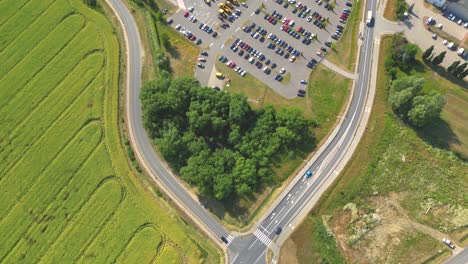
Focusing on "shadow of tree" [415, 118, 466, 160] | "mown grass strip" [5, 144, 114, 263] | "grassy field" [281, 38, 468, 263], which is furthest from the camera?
"mown grass strip" [5, 144, 114, 263]

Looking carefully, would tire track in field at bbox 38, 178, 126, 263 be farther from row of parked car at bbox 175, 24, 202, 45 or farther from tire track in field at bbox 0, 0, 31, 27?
A: tire track in field at bbox 0, 0, 31, 27

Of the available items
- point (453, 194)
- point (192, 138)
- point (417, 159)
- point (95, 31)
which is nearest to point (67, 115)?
point (95, 31)

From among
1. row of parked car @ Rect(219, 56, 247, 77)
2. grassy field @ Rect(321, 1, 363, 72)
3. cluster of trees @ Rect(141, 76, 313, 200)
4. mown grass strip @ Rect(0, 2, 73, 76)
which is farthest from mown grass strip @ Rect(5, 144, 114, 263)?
grassy field @ Rect(321, 1, 363, 72)

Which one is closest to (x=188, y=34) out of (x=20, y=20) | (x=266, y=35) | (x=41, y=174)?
(x=266, y=35)

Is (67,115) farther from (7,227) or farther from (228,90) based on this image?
(228,90)

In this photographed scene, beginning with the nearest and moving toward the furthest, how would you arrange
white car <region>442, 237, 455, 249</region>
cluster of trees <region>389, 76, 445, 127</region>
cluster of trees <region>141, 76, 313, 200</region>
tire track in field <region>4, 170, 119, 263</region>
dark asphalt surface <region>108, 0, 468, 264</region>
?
white car <region>442, 237, 455, 249</region> → cluster of trees <region>389, 76, 445, 127</region> → dark asphalt surface <region>108, 0, 468, 264</region> → cluster of trees <region>141, 76, 313, 200</region> → tire track in field <region>4, 170, 119, 263</region>

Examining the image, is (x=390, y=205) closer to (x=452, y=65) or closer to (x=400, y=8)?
(x=452, y=65)
